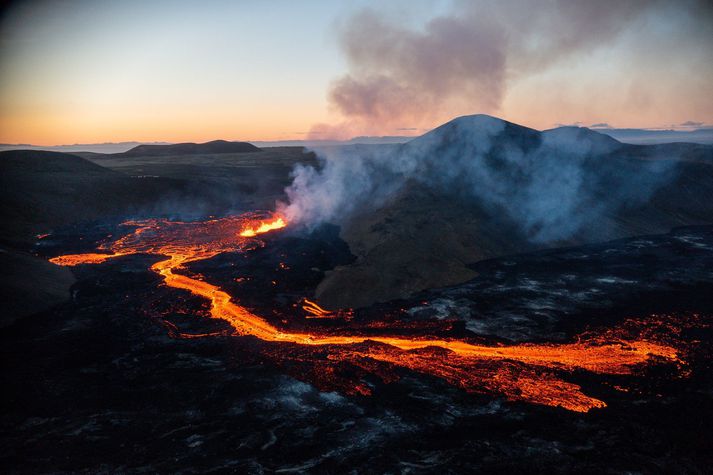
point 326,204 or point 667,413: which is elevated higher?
point 326,204

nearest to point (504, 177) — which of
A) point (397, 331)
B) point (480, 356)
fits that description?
point (397, 331)

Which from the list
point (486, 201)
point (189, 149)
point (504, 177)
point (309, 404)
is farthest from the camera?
point (189, 149)

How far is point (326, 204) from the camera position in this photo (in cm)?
5203

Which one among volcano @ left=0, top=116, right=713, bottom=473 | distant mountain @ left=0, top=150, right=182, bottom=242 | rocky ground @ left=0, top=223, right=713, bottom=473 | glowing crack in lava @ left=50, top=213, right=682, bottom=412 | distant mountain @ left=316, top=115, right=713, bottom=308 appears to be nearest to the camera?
rocky ground @ left=0, top=223, right=713, bottom=473

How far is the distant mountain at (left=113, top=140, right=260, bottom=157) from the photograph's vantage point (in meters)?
147

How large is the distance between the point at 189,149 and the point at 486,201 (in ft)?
463

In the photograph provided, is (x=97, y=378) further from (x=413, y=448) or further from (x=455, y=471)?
(x=455, y=471)

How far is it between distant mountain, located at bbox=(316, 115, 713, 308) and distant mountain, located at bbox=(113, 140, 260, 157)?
11315 cm

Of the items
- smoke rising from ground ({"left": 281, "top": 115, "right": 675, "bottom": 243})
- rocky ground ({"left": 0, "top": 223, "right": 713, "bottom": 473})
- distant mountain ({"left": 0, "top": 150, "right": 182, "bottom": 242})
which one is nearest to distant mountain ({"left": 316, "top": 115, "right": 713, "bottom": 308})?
smoke rising from ground ({"left": 281, "top": 115, "right": 675, "bottom": 243})

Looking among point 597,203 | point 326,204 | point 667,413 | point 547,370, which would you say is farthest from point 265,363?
point 597,203

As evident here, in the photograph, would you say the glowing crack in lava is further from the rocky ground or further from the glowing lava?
the glowing lava

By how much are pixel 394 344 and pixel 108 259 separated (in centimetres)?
2962

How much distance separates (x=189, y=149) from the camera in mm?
155375

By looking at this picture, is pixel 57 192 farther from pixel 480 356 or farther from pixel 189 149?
pixel 189 149
